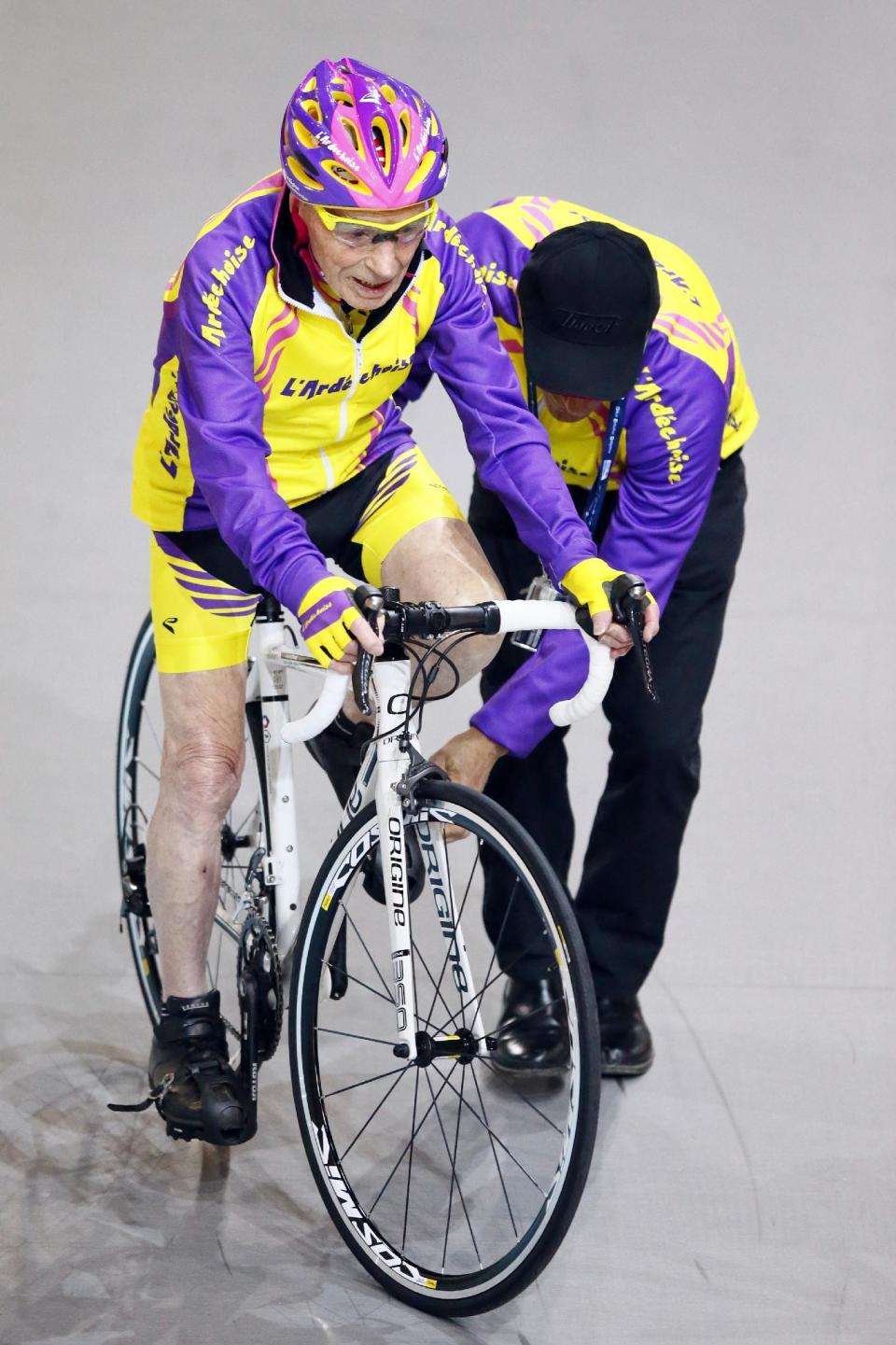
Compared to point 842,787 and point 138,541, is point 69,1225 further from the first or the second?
point 138,541

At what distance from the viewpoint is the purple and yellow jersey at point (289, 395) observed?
211 centimetres

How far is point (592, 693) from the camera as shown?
2049mm

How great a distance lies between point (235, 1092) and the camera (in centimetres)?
246

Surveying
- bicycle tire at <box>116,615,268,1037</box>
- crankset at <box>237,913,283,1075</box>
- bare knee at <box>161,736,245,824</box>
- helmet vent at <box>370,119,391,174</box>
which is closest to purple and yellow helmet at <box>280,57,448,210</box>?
helmet vent at <box>370,119,391,174</box>

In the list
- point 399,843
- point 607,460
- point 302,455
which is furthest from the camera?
point 607,460

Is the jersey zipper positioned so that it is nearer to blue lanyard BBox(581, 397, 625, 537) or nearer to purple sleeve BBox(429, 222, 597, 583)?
purple sleeve BBox(429, 222, 597, 583)

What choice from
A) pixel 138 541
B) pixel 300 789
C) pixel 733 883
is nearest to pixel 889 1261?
pixel 733 883

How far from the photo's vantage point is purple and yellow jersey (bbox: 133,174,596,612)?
2111 mm

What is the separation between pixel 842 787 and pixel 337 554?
201 centimetres

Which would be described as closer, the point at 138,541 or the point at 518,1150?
the point at 518,1150

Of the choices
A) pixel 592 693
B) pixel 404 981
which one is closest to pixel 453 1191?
pixel 404 981

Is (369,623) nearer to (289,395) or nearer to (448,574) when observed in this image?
(448,574)

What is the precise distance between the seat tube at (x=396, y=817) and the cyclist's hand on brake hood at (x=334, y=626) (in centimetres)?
21

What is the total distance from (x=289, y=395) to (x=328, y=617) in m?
0.54
